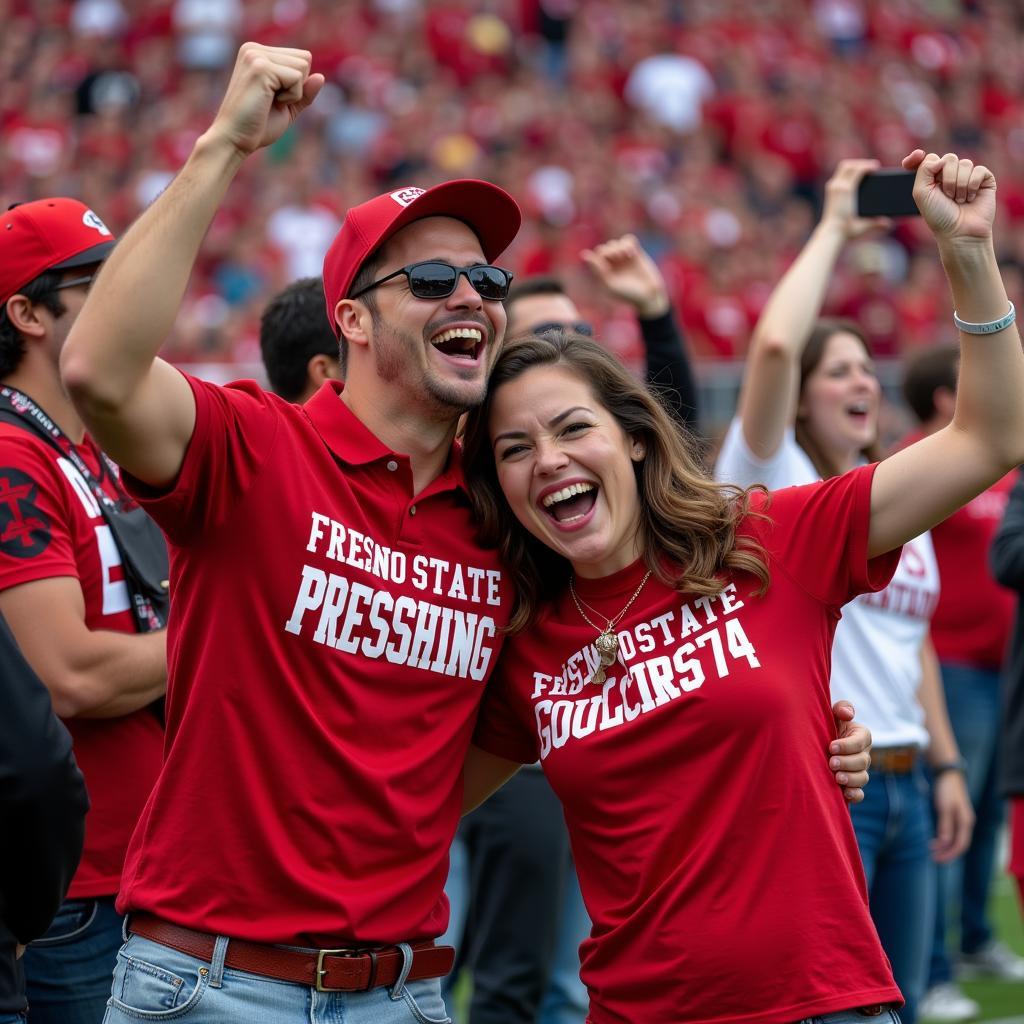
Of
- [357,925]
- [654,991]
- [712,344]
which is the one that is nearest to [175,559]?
[357,925]

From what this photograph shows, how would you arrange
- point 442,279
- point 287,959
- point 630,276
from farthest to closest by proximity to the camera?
point 630,276
point 442,279
point 287,959

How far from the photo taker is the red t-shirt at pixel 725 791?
2.80 m

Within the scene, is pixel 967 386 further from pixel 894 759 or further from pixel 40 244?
pixel 40 244

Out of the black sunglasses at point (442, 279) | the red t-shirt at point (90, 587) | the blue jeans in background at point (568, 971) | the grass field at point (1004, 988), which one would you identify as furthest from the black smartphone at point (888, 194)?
the grass field at point (1004, 988)

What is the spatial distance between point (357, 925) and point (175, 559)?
72 centimetres

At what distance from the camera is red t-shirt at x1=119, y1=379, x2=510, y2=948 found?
2.78 meters

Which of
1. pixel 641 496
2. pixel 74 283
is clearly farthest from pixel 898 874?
pixel 74 283

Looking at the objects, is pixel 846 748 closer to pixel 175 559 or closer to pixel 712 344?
pixel 175 559

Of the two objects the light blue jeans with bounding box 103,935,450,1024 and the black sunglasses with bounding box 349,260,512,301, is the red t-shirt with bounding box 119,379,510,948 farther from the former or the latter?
the black sunglasses with bounding box 349,260,512,301

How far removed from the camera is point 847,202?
454 cm

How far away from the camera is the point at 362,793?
112 inches

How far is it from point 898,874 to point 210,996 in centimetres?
225

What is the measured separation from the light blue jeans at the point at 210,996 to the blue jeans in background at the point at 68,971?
53cm

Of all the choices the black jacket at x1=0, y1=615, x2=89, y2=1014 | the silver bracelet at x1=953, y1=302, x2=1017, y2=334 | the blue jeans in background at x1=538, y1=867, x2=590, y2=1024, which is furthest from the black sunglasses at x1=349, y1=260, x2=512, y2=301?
the blue jeans in background at x1=538, y1=867, x2=590, y2=1024
